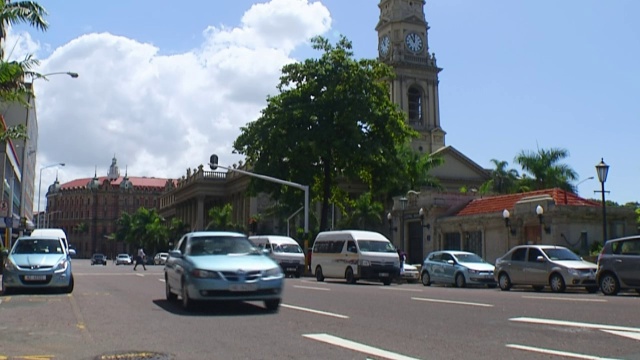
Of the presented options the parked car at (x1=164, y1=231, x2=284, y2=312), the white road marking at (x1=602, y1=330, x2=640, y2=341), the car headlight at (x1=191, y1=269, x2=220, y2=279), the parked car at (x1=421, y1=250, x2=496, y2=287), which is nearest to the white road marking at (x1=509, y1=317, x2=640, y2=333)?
the white road marking at (x1=602, y1=330, x2=640, y2=341)

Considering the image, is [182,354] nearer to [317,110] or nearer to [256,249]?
[256,249]

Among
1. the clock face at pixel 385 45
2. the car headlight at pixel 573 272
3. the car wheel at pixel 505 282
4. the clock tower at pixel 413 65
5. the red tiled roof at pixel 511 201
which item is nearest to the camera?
the car headlight at pixel 573 272

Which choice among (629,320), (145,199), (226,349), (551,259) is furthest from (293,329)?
(145,199)

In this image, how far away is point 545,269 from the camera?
2202 cm

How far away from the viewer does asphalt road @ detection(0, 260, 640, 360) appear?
340 inches

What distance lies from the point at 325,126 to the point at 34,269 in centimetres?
2417

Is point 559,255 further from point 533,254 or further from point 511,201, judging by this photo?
point 511,201

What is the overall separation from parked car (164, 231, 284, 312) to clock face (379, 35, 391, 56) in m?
80.0

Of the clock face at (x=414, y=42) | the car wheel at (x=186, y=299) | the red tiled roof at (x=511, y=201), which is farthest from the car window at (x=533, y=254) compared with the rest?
the clock face at (x=414, y=42)

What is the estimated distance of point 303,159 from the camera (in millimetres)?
40344

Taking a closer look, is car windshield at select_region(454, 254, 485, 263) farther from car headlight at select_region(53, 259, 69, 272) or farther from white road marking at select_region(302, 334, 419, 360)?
white road marking at select_region(302, 334, 419, 360)

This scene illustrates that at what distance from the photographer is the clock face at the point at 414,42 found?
300ft

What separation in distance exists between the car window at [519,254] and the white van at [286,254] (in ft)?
46.2

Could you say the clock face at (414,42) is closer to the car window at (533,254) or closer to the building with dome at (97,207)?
the car window at (533,254)
